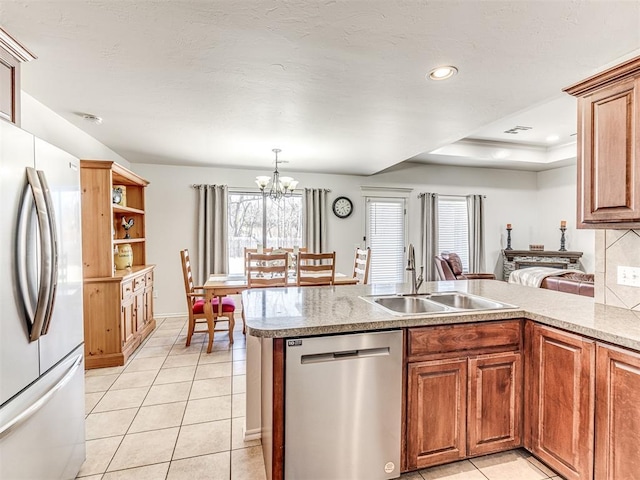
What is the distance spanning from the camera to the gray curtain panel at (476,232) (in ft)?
21.0

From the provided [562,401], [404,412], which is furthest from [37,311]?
[562,401]

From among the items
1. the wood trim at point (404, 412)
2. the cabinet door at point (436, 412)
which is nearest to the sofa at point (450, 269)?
the cabinet door at point (436, 412)

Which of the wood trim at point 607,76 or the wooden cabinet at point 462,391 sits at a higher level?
the wood trim at point 607,76

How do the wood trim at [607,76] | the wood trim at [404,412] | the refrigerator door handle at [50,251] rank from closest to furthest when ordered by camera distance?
the refrigerator door handle at [50,251]
the wood trim at [607,76]
the wood trim at [404,412]

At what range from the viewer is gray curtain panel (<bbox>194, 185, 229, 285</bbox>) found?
17.4 ft

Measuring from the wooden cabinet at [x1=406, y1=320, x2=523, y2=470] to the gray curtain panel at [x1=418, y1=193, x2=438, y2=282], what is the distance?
14.5 ft

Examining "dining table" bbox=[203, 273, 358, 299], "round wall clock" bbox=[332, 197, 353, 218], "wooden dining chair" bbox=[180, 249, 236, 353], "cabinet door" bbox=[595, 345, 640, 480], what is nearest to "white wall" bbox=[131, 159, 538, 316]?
"round wall clock" bbox=[332, 197, 353, 218]

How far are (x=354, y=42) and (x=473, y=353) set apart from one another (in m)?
1.88

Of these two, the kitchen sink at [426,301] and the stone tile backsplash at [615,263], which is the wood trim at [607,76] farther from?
the kitchen sink at [426,301]

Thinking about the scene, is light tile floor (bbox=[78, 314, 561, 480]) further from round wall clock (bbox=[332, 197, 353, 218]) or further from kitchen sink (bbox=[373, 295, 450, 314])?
round wall clock (bbox=[332, 197, 353, 218])

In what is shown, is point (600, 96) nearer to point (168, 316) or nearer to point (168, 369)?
point (168, 369)

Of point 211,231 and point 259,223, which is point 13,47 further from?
point 259,223

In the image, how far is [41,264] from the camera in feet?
4.74

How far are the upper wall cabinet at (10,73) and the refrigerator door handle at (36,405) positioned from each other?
131 cm
